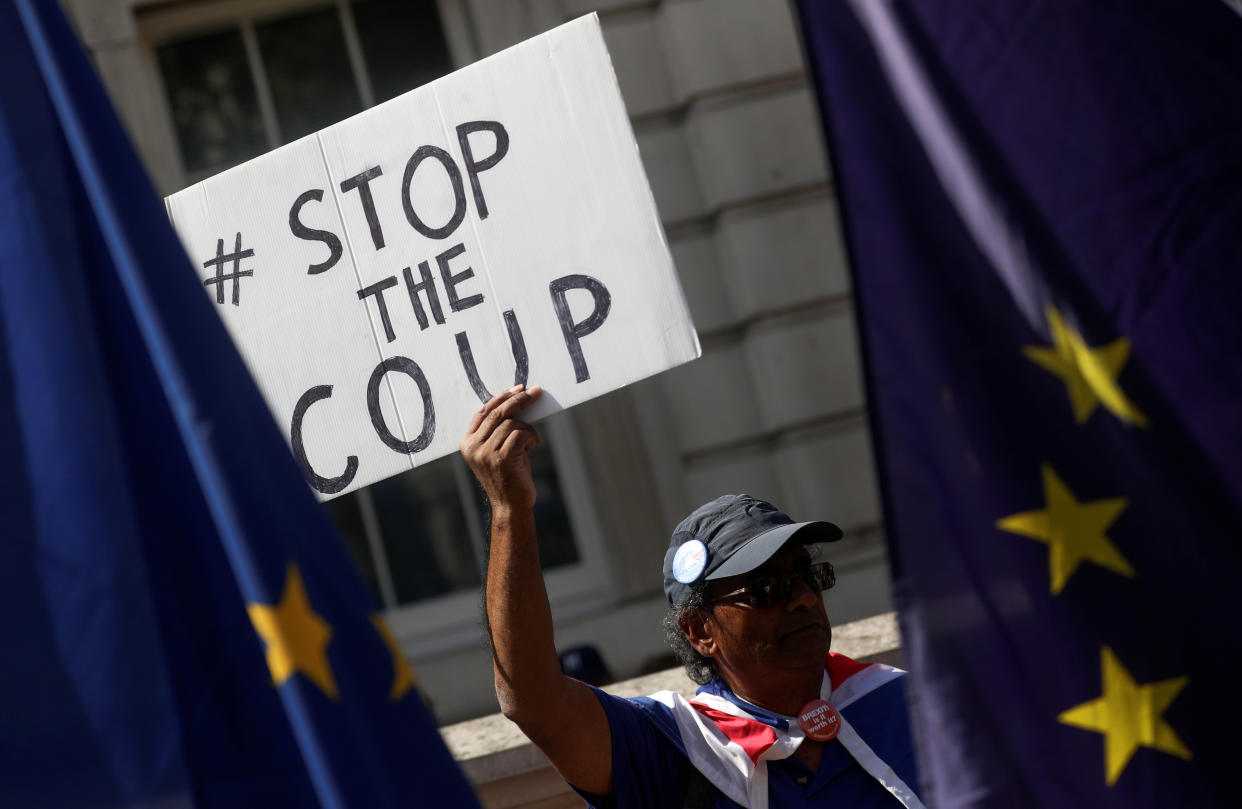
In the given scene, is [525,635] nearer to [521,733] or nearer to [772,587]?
[772,587]

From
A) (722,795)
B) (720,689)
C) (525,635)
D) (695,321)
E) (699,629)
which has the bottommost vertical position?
(722,795)

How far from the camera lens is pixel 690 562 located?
2471 millimetres

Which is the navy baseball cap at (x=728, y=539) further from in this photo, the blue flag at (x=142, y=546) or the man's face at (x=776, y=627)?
the blue flag at (x=142, y=546)

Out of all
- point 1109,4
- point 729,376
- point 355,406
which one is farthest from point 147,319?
point 729,376

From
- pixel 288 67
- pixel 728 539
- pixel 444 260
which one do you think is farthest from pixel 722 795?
pixel 288 67

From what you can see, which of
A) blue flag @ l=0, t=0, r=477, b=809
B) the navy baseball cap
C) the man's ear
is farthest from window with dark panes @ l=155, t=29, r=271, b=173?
blue flag @ l=0, t=0, r=477, b=809

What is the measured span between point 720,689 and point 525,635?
0.45 m

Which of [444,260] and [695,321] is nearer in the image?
[444,260]

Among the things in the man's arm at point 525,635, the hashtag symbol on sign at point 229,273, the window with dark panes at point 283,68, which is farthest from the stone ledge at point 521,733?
the window with dark panes at point 283,68

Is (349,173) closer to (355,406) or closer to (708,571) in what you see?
(355,406)

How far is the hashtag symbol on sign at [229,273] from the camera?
8.36 ft

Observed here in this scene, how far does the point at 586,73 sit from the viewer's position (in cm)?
235

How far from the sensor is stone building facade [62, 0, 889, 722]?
5727 mm

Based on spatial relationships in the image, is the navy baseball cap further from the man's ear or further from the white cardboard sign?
the white cardboard sign
